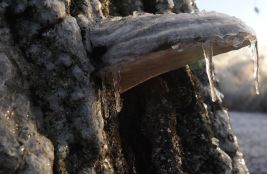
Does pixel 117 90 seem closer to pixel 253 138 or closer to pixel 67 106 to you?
pixel 67 106

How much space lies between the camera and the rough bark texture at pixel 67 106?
Answer: 1.96 m

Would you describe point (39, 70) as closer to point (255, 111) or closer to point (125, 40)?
point (125, 40)

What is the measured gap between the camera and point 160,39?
205 cm

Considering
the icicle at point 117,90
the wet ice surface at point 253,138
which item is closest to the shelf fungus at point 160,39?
the icicle at point 117,90

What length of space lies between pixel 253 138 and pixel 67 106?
764 cm

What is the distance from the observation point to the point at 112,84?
2.32 meters

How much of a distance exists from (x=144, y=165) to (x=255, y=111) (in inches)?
407

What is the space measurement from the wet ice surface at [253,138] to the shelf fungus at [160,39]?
20.3ft

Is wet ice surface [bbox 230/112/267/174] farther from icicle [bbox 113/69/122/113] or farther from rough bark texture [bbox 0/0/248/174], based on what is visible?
icicle [bbox 113/69/122/113]

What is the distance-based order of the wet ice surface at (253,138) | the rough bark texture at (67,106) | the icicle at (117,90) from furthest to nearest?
the wet ice surface at (253,138) < the icicle at (117,90) < the rough bark texture at (67,106)

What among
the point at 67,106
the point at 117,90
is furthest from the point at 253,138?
the point at 67,106

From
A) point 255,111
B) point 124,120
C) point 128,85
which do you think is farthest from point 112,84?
Answer: point 255,111

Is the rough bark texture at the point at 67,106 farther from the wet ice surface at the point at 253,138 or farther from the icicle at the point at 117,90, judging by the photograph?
the wet ice surface at the point at 253,138

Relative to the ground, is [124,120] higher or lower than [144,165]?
higher
